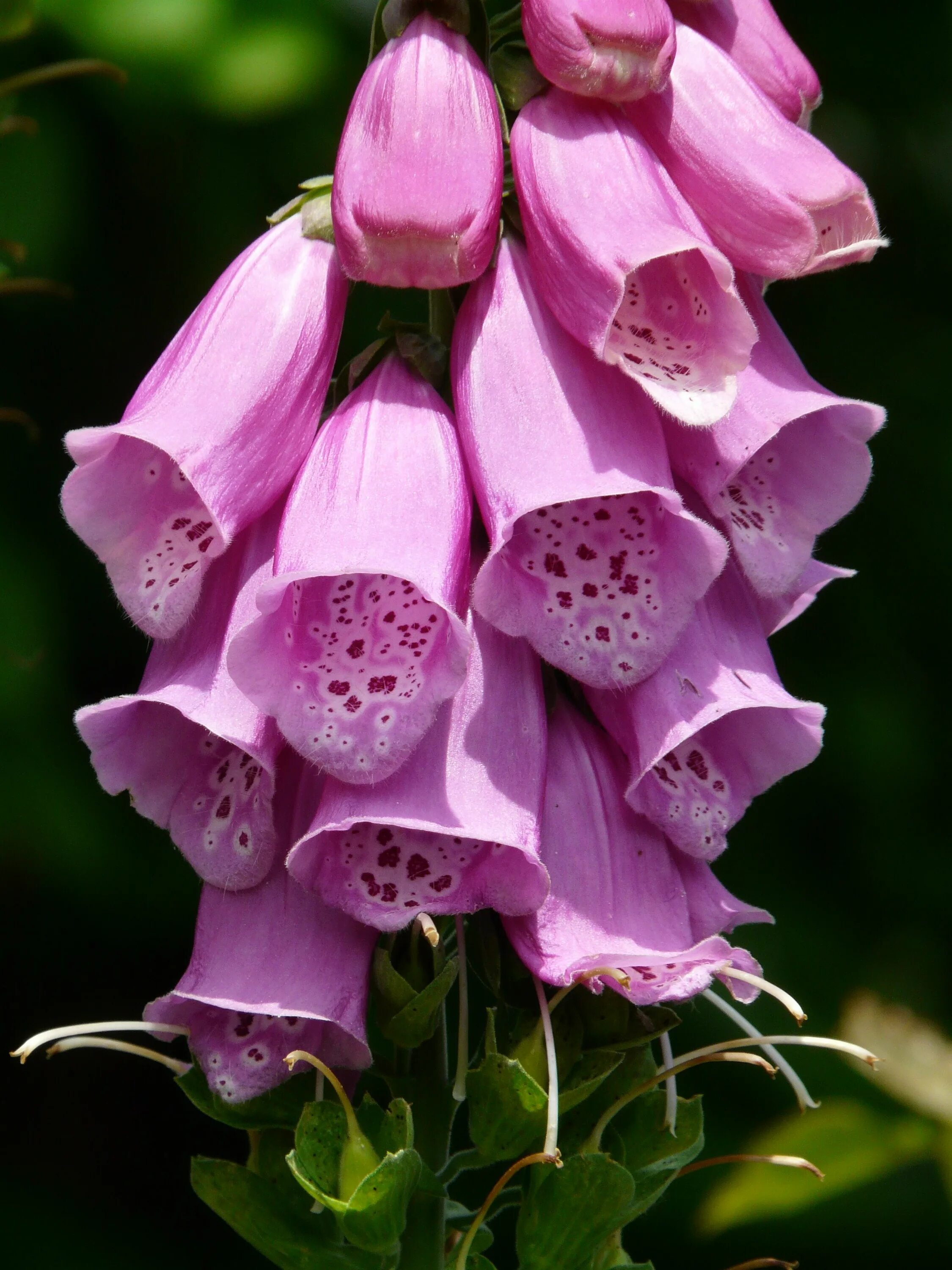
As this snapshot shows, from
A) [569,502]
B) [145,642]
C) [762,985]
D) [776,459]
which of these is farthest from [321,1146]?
[145,642]

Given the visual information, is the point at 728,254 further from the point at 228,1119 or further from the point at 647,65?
the point at 228,1119

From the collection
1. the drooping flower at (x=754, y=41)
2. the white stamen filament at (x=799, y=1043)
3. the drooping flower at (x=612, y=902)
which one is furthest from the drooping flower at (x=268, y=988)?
the drooping flower at (x=754, y=41)

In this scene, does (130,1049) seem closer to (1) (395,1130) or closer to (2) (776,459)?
(1) (395,1130)

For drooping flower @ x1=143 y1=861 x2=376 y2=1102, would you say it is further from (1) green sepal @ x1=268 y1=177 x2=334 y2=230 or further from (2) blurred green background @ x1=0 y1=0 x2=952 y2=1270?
(2) blurred green background @ x1=0 y1=0 x2=952 y2=1270

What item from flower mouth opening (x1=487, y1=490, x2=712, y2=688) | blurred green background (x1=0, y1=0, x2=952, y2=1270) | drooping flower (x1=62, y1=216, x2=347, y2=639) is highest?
drooping flower (x1=62, y1=216, x2=347, y2=639)

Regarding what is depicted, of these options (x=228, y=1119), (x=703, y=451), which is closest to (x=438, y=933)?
(x=228, y=1119)

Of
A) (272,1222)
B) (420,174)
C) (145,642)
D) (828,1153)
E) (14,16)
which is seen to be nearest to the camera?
(420,174)

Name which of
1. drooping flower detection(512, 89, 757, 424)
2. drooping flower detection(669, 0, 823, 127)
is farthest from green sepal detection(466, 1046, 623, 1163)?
drooping flower detection(669, 0, 823, 127)
